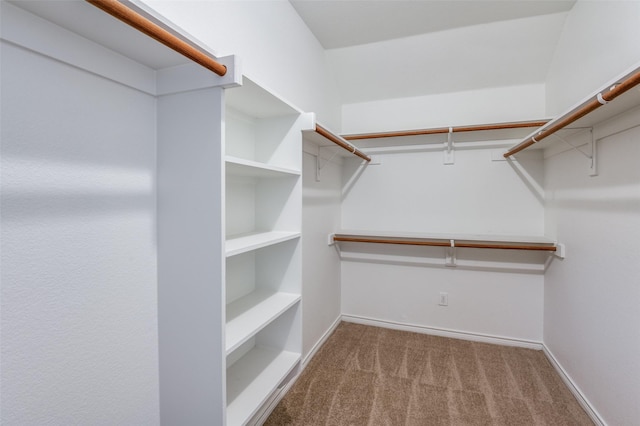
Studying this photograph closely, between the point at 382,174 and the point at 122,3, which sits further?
the point at 382,174

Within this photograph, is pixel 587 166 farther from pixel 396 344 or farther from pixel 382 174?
pixel 396 344

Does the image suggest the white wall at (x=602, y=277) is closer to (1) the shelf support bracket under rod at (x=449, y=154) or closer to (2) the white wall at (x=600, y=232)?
(2) the white wall at (x=600, y=232)

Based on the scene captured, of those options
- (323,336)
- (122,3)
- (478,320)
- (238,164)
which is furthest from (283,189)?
(478,320)

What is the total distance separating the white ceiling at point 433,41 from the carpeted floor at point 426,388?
2231mm

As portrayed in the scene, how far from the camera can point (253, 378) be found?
1414 millimetres

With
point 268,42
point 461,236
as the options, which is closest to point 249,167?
point 268,42

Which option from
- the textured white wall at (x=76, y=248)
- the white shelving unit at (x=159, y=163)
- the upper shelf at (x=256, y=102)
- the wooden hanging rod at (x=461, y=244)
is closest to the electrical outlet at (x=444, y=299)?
the wooden hanging rod at (x=461, y=244)

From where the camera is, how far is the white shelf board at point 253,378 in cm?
123

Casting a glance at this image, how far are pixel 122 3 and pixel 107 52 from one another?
0.99 ft

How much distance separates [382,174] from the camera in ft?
9.75

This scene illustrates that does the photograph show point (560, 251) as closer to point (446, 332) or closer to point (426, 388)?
point (446, 332)

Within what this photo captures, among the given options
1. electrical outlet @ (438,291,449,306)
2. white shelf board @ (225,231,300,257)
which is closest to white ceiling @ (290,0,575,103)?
white shelf board @ (225,231,300,257)

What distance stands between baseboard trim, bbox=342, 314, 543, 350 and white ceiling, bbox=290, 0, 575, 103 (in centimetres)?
215

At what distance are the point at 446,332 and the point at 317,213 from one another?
1600mm
